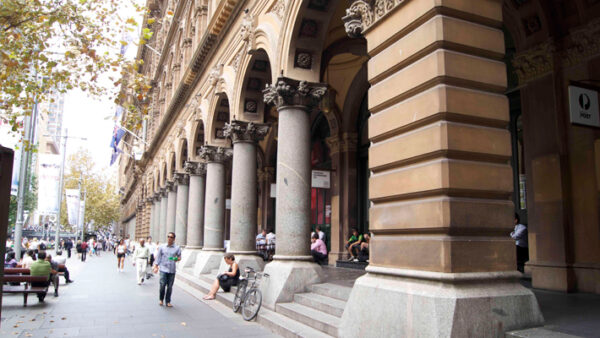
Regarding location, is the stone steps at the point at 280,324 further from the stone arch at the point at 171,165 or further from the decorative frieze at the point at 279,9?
the stone arch at the point at 171,165

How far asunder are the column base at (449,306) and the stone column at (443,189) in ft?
0.04

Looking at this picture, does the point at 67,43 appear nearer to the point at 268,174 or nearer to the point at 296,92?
the point at 296,92

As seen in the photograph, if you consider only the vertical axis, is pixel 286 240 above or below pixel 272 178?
below

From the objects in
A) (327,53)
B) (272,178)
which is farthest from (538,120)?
(272,178)

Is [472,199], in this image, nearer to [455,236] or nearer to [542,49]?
[455,236]

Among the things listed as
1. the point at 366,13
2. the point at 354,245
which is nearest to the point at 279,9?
the point at 366,13

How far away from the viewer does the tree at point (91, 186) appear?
7400 cm

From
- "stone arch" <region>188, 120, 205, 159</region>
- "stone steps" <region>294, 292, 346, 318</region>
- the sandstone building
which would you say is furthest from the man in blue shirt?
"stone arch" <region>188, 120, 205, 159</region>

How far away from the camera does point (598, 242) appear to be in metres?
8.81

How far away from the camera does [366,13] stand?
7238 mm

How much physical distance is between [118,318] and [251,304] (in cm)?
284

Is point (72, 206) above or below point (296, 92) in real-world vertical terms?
below

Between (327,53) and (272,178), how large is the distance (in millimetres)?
13853

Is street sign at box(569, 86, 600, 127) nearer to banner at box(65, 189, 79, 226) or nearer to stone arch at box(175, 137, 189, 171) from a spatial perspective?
stone arch at box(175, 137, 189, 171)
